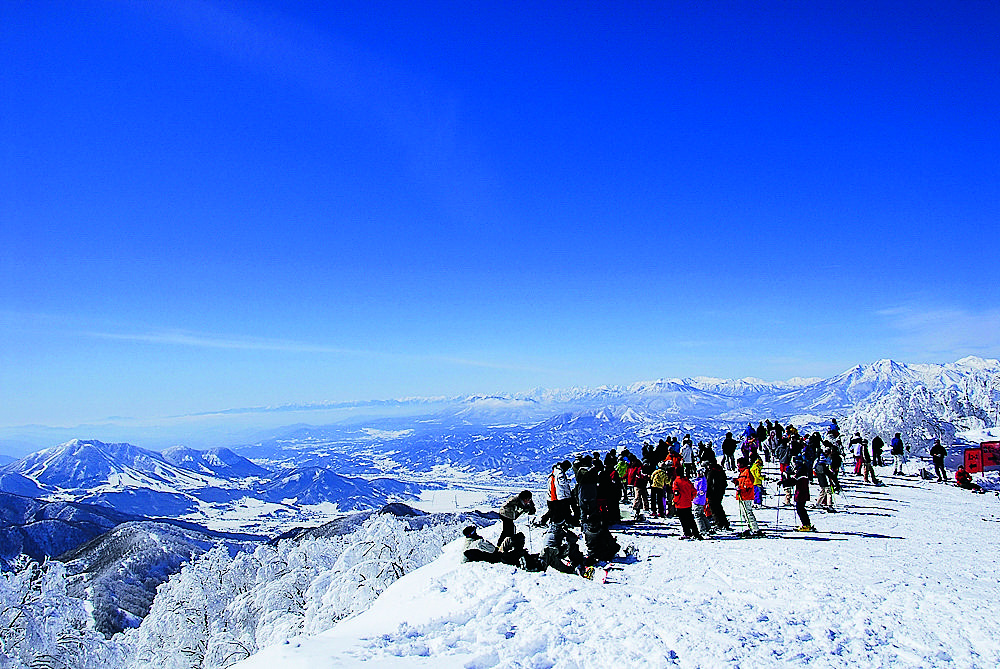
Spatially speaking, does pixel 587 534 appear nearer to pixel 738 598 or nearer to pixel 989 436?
pixel 738 598

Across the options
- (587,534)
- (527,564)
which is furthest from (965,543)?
(527,564)

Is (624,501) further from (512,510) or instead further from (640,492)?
(512,510)

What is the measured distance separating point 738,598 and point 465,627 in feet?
15.7

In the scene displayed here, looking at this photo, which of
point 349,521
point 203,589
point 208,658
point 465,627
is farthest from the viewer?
point 349,521

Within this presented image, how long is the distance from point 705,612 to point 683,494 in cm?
562

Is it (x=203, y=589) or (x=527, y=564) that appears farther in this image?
(x=203, y=589)

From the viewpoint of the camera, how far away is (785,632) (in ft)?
25.7

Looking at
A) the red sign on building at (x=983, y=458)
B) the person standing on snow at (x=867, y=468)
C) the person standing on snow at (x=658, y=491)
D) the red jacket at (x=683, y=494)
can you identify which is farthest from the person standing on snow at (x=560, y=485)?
the red sign on building at (x=983, y=458)

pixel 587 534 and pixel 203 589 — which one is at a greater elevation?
pixel 587 534

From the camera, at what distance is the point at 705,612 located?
868cm

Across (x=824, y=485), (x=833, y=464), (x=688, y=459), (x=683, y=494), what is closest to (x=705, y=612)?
(x=683, y=494)

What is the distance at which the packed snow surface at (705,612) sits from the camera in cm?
719

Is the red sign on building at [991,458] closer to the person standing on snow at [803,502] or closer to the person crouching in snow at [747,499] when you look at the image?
the person standing on snow at [803,502]

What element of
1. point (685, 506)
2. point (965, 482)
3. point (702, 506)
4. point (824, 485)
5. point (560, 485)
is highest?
point (560, 485)
